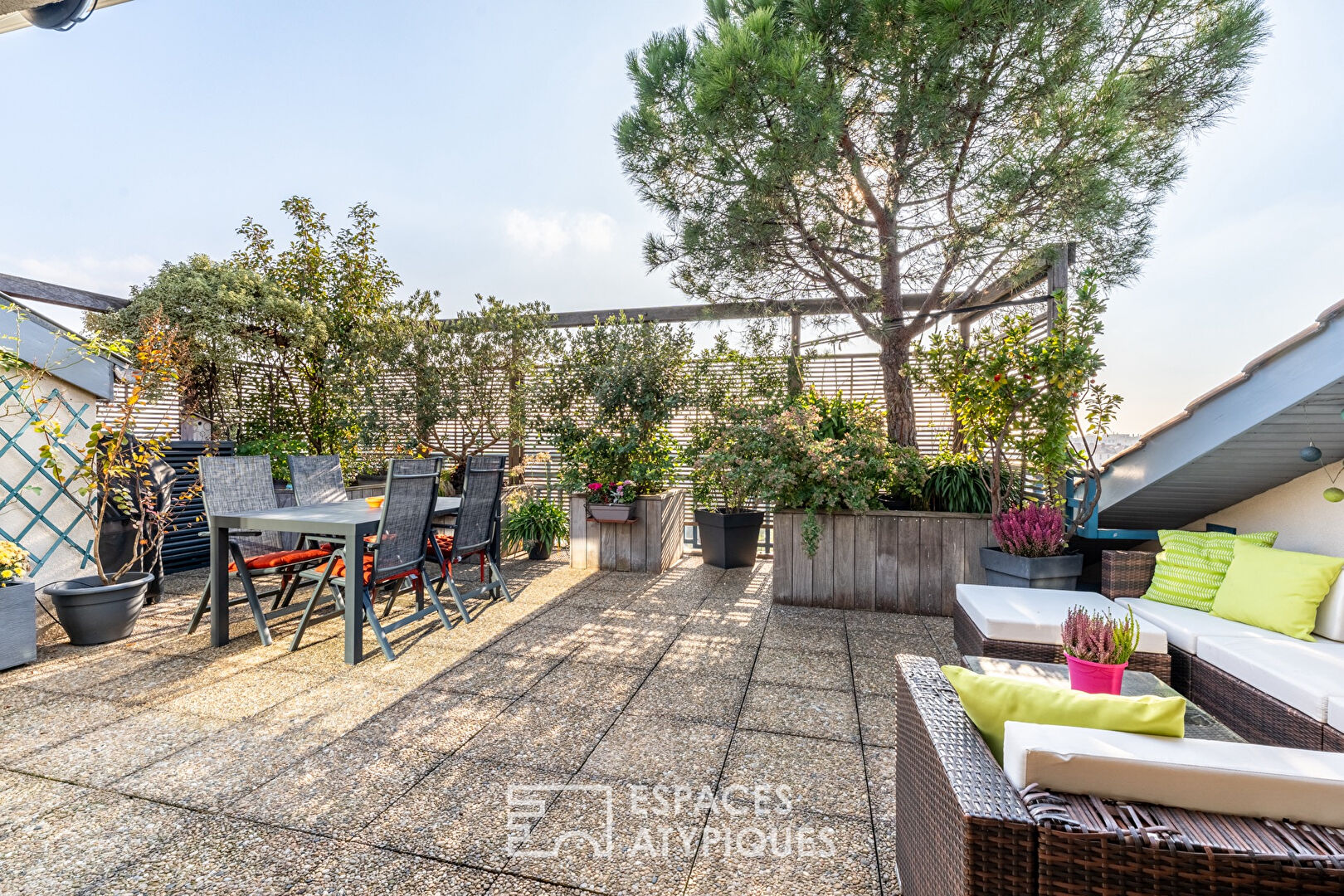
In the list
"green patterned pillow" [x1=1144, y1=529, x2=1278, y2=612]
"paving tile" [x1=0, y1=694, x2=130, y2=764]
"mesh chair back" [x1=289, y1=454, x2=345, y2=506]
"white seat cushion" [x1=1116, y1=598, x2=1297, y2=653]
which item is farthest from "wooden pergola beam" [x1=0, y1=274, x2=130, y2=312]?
"green patterned pillow" [x1=1144, y1=529, x2=1278, y2=612]

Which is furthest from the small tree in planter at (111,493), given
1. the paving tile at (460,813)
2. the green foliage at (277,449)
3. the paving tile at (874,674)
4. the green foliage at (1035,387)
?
the green foliage at (1035,387)

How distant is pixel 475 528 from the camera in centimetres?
395

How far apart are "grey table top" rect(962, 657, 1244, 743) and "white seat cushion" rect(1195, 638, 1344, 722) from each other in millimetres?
217

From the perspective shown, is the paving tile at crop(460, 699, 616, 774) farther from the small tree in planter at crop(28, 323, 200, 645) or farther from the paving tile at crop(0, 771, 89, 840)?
the small tree in planter at crop(28, 323, 200, 645)

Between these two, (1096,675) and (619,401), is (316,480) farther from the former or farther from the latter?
(1096,675)

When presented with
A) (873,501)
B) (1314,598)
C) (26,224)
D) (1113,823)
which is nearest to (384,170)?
(26,224)

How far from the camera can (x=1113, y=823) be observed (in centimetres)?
92

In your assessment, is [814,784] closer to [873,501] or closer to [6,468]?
[873,501]

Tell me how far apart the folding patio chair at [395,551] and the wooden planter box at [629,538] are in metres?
1.84

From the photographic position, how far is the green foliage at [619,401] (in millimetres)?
5203

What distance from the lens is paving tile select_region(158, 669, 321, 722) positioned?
2502mm

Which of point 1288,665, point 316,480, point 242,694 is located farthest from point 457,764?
point 316,480

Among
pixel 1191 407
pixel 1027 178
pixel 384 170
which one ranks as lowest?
pixel 1191 407

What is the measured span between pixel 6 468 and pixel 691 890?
4.74 metres
